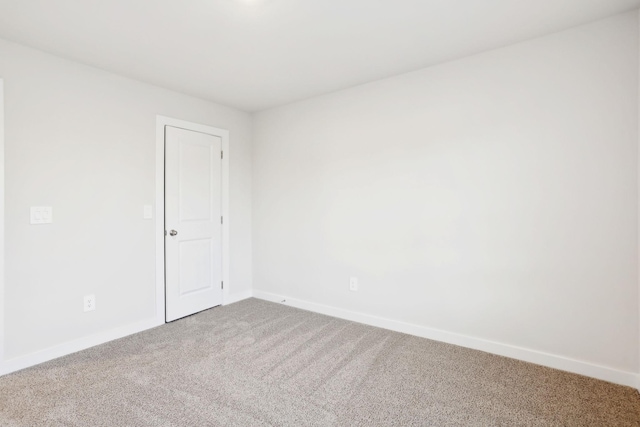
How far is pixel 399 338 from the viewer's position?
9.56 feet

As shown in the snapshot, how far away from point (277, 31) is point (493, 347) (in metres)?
2.87

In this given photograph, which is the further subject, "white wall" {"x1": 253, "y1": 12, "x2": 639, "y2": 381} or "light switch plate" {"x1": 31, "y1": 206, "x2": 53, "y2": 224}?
"light switch plate" {"x1": 31, "y1": 206, "x2": 53, "y2": 224}

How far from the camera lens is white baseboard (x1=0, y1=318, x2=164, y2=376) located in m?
2.34

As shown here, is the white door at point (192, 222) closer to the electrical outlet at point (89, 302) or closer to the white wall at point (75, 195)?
the white wall at point (75, 195)

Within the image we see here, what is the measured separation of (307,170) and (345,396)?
2351mm

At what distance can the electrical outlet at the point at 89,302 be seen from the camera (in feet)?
9.03

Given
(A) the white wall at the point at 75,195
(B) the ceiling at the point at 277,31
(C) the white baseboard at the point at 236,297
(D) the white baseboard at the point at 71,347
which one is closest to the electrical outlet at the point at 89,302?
(A) the white wall at the point at 75,195

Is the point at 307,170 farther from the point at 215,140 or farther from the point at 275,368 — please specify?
the point at 275,368

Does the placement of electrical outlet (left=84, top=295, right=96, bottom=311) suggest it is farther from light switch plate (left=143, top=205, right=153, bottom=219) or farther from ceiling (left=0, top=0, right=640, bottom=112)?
ceiling (left=0, top=0, right=640, bottom=112)

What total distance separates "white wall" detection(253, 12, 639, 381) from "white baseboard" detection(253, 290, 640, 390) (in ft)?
0.13

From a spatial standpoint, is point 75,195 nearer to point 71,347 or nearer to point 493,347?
point 71,347

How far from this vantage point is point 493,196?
258 centimetres

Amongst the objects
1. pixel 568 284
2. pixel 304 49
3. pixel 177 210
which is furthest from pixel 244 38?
pixel 568 284

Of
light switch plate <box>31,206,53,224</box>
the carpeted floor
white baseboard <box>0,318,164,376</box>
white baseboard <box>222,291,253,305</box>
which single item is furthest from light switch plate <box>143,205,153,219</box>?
white baseboard <box>222,291,253,305</box>
